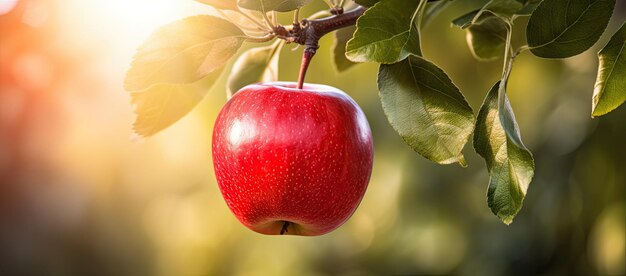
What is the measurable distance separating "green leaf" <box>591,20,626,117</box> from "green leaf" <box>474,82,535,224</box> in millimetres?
76

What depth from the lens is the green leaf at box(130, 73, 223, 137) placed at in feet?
2.20

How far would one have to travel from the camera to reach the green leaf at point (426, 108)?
1.75ft

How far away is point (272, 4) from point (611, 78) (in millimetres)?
232

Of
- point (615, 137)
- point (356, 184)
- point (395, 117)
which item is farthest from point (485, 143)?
point (615, 137)

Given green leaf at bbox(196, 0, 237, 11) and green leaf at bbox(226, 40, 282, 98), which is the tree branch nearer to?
green leaf at bbox(196, 0, 237, 11)

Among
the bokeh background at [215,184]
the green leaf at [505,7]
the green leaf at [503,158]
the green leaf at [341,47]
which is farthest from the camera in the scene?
the bokeh background at [215,184]

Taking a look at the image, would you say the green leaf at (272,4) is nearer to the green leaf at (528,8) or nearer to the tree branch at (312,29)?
the tree branch at (312,29)

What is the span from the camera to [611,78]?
1.76ft

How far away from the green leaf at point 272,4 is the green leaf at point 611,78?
20 centimetres

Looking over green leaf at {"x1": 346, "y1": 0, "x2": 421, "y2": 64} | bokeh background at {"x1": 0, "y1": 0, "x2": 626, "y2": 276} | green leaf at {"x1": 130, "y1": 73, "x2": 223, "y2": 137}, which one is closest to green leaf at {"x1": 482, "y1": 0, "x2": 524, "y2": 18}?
green leaf at {"x1": 346, "y1": 0, "x2": 421, "y2": 64}

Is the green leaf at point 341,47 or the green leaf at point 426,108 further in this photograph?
the green leaf at point 341,47

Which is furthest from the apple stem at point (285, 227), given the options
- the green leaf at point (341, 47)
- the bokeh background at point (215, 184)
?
the bokeh background at point (215, 184)

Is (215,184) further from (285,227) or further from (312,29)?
(312,29)

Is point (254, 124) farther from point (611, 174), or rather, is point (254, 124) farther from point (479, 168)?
point (479, 168)
